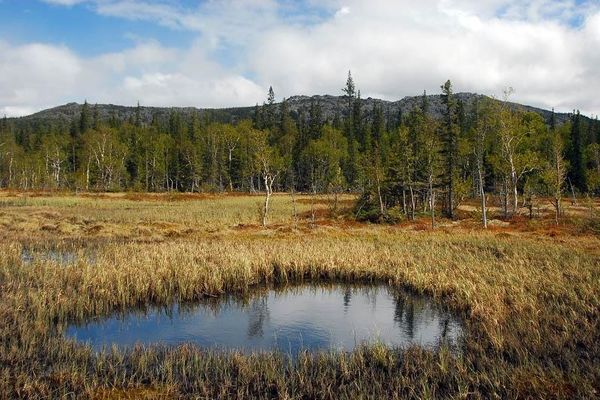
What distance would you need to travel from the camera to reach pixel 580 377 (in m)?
9.18

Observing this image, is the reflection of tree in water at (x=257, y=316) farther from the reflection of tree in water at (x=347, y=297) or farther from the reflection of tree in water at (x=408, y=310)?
the reflection of tree in water at (x=408, y=310)

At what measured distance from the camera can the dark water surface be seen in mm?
13664

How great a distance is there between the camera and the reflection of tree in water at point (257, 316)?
14.9 meters

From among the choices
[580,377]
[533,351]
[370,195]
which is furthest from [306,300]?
[370,195]

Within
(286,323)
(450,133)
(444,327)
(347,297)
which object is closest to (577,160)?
(450,133)

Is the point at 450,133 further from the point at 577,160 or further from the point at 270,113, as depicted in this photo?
the point at 270,113

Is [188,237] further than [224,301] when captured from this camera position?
Yes

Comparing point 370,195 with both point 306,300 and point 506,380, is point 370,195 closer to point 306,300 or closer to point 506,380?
point 306,300

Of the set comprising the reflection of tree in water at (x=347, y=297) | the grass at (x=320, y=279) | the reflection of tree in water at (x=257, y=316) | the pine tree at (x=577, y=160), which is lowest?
the reflection of tree in water at (x=347, y=297)

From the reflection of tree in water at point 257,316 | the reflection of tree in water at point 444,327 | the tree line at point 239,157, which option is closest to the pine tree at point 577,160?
the tree line at point 239,157

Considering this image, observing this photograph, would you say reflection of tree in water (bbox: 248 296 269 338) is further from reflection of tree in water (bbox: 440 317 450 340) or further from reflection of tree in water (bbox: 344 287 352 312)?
reflection of tree in water (bbox: 440 317 450 340)

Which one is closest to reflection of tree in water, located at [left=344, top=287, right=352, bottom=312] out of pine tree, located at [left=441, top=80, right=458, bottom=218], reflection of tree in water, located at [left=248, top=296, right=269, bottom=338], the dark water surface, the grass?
the dark water surface

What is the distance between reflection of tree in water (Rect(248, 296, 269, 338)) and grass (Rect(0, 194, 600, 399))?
1.69 m

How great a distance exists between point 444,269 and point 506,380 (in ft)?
36.1
